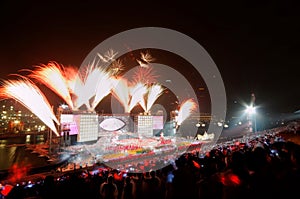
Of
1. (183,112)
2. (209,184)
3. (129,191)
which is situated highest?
(183,112)

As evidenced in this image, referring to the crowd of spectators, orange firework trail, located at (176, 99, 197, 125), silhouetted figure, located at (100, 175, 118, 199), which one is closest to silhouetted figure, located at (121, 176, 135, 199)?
the crowd of spectators

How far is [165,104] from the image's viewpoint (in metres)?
41.1

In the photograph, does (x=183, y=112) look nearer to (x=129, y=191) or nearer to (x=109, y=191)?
(x=129, y=191)

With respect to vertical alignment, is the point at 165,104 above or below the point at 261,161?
above

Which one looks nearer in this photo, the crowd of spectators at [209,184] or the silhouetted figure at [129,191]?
the crowd of spectators at [209,184]

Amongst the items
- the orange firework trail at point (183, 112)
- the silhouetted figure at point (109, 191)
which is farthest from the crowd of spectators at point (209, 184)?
the orange firework trail at point (183, 112)

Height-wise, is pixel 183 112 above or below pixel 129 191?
above

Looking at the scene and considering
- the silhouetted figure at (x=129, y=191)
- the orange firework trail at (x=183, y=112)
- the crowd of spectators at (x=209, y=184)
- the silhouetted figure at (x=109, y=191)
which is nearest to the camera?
the crowd of spectators at (x=209, y=184)

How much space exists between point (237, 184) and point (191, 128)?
34.4 meters

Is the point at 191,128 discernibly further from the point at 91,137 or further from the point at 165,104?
the point at 91,137

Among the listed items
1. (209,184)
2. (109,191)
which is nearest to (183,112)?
(109,191)

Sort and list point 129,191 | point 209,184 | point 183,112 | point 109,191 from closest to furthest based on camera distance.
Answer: point 209,184 → point 109,191 → point 129,191 → point 183,112

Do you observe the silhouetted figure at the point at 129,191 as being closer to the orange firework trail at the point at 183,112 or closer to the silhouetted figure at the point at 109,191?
the silhouetted figure at the point at 109,191

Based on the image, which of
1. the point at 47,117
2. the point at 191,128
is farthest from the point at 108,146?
the point at 191,128
